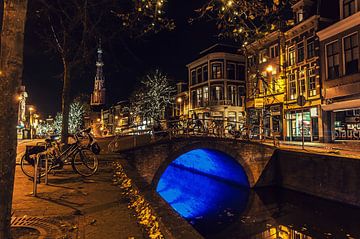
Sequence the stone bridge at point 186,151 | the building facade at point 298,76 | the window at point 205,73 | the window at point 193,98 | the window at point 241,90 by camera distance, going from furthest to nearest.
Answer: the window at point 193,98
the window at point 205,73
the window at point 241,90
the building facade at point 298,76
the stone bridge at point 186,151

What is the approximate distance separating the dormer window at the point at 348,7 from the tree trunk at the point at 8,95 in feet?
82.8

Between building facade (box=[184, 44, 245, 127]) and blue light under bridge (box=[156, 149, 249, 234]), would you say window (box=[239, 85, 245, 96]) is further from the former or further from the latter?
blue light under bridge (box=[156, 149, 249, 234])

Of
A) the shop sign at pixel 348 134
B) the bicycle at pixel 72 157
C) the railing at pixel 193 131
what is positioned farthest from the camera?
the shop sign at pixel 348 134

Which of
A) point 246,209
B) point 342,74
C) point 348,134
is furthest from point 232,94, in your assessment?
point 246,209

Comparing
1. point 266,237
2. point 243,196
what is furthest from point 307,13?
point 266,237

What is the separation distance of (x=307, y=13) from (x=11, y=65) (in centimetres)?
3023

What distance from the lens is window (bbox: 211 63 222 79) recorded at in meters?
41.2

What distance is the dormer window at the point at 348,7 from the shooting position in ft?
73.1

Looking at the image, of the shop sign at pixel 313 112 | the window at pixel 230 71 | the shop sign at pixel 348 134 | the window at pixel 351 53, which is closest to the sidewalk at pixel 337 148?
the shop sign at pixel 348 134

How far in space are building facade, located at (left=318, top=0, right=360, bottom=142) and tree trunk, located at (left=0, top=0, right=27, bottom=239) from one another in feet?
75.3

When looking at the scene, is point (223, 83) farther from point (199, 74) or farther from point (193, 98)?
point (193, 98)

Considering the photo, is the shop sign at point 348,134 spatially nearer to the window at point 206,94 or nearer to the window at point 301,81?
the window at point 301,81

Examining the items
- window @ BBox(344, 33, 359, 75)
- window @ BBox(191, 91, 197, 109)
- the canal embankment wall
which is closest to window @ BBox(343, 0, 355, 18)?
window @ BBox(344, 33, 359, 75)

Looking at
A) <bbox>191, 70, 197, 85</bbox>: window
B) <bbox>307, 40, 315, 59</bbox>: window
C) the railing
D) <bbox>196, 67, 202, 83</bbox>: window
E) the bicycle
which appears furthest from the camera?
<bbox>191, 70, 197, 85</bbox>: window
